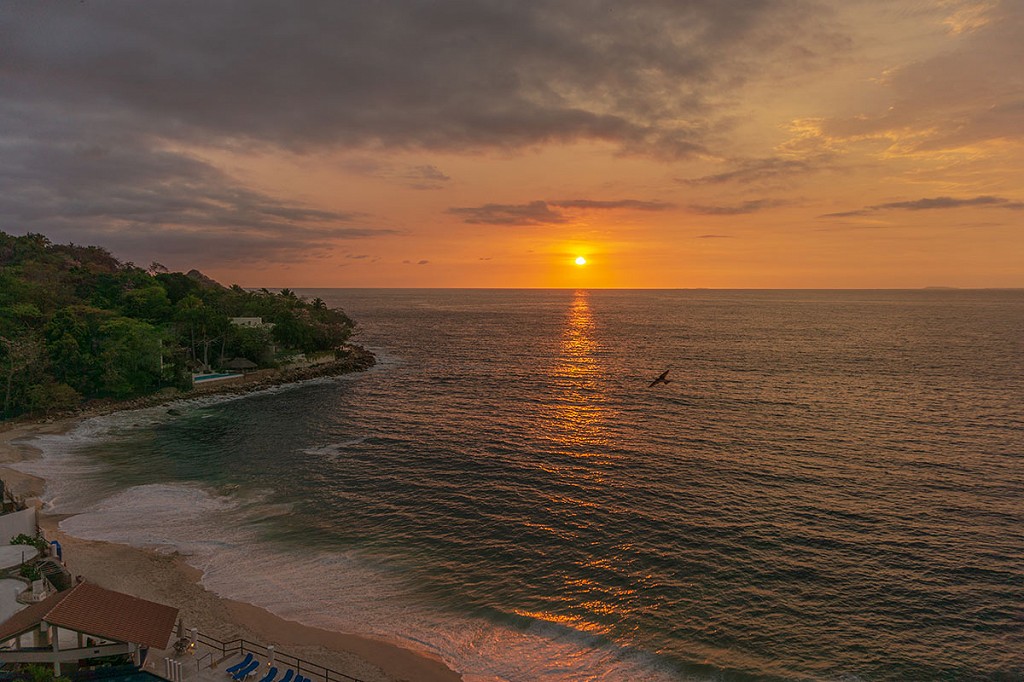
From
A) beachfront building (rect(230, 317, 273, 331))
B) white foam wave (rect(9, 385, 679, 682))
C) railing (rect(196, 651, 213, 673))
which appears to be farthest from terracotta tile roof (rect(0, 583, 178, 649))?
beachfront building (rect(230, 317, 273, 331))

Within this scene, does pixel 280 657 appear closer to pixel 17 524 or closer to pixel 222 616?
pixel 222 616

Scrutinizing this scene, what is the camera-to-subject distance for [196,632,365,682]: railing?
23.7 m

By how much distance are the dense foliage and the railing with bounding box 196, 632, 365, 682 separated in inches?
2386

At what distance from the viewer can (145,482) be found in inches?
1882

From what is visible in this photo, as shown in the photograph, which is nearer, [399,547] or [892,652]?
[892,652]

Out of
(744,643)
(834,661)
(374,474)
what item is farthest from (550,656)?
(374,474)

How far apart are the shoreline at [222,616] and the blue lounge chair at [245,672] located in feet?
9.44

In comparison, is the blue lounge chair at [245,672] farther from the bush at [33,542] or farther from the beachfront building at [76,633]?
the bush at [33,542]

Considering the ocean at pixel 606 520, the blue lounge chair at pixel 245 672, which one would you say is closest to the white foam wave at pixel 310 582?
the ocean at pixel 606 520

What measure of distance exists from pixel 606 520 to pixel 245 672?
2532cm

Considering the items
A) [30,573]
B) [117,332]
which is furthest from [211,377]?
[30,573]

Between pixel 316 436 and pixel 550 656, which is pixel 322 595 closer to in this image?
pixel 550 656

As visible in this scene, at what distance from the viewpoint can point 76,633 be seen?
21406mm

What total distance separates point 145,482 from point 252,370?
52.6 m
